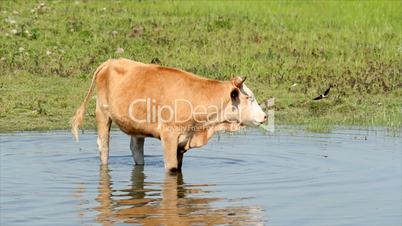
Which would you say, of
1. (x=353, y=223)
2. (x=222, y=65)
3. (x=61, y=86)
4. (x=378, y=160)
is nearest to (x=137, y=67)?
(x=378, y=160)

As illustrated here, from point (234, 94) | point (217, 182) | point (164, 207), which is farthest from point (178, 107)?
point (164, 207)

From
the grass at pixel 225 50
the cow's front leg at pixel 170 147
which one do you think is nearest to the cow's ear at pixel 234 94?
the cow's front leg at pixel 170 147

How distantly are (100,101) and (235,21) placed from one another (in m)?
9.28

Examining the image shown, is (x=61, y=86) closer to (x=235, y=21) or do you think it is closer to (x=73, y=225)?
(x=235, y=21)

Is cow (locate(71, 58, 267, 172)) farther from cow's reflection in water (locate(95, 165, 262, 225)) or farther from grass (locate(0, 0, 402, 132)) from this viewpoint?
grass (locate(0, 0, 402, 132))

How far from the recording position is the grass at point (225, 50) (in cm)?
1577

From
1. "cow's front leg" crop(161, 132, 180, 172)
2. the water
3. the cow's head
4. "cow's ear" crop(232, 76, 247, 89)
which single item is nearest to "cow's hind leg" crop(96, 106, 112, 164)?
the water

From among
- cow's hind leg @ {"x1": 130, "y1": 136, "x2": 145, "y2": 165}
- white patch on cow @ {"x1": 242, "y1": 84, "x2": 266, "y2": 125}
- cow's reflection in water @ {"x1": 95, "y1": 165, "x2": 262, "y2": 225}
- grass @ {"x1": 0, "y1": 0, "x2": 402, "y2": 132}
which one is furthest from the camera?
grass @ {"x1": 0, "y1": 0, "x2": 402, "y2": 132}

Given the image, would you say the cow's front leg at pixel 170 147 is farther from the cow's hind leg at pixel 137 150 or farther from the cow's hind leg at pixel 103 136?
the cow's hind leg at pixel 103 136

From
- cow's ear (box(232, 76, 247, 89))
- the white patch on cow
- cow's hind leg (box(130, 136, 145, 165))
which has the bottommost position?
cow's hind leg (box(130, 136, 145, 165))

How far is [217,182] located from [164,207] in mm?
1451

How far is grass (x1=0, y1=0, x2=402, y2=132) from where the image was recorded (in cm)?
1577

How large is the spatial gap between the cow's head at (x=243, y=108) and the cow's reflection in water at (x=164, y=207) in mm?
981

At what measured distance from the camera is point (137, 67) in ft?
38.3
